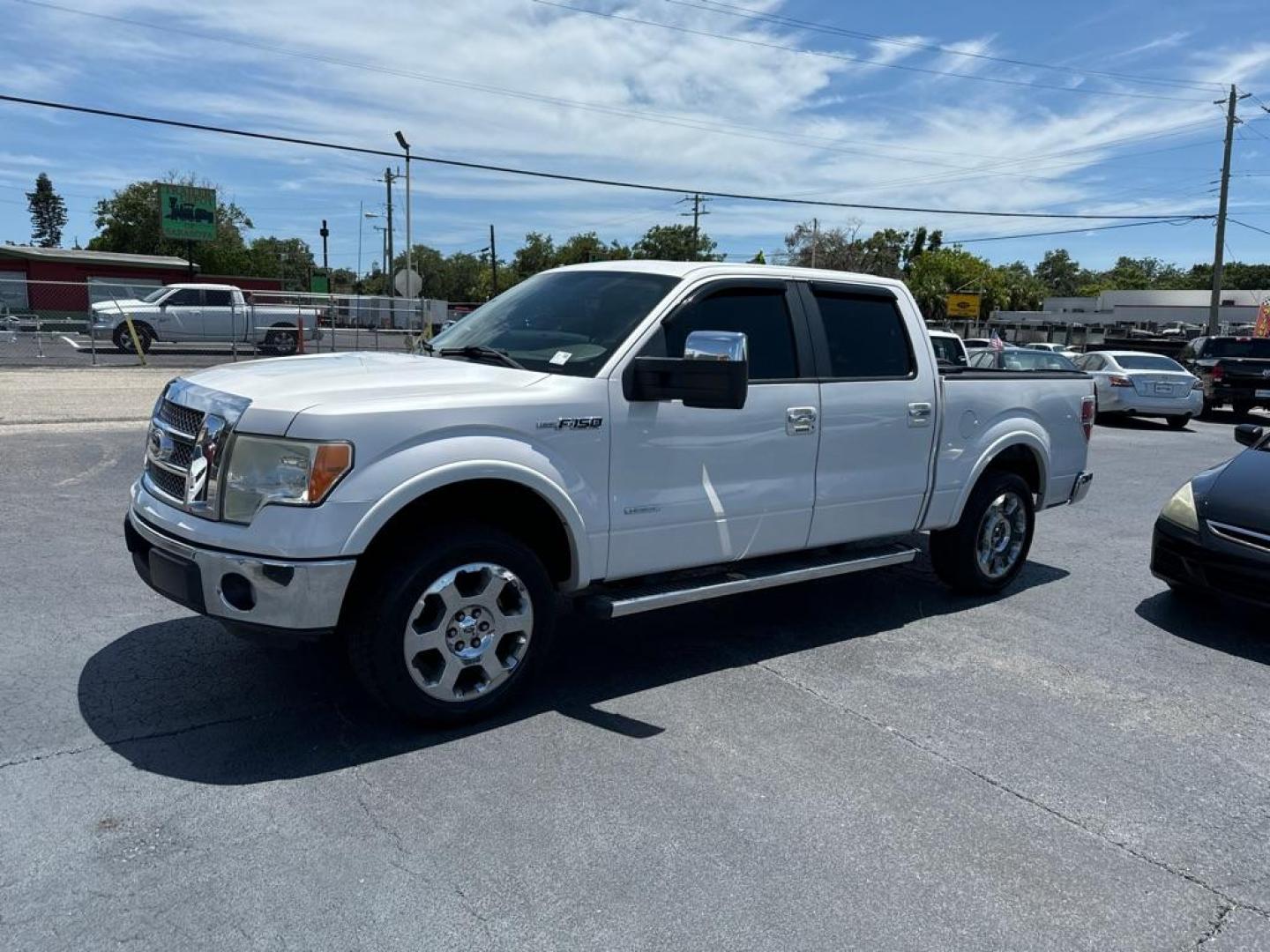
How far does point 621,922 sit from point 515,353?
2653 millimetres

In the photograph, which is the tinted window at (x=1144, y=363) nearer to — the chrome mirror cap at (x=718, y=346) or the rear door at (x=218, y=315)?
the chrome mirror cap at (x=718, y=346)

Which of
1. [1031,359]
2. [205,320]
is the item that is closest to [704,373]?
[1031,359]

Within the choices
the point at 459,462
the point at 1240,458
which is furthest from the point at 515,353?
the point at 1240,458

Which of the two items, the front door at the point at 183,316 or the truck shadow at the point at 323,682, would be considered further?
the front door at the point at 183,316

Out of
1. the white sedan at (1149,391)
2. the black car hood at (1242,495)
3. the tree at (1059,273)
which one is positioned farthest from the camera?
the tree at (1059,273)

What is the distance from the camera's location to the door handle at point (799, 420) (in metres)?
4.83

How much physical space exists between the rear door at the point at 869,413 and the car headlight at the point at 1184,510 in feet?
5.79

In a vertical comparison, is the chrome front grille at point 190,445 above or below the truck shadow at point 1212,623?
above

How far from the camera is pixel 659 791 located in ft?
11.7

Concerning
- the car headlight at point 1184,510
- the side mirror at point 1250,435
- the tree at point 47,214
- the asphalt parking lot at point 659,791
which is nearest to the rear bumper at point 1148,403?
the side mirror at point 1250,435

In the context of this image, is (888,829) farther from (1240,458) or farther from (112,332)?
(112,332)

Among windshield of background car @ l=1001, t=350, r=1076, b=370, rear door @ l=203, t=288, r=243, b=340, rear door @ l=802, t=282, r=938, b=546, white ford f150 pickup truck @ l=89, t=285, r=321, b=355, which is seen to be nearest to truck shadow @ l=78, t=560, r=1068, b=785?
rear door @ l=802, t=282, r=938, b=546

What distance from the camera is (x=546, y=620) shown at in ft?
13.5

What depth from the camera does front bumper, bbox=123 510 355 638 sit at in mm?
3447
